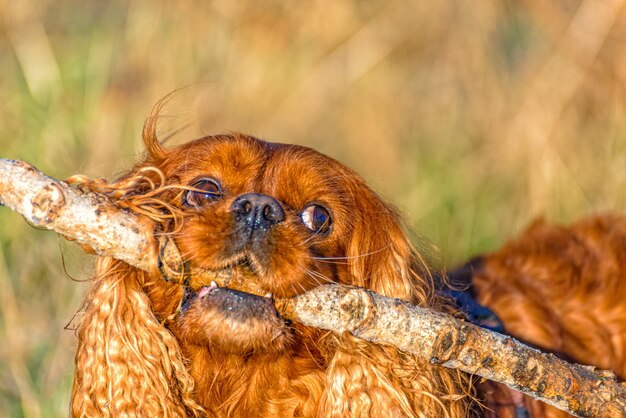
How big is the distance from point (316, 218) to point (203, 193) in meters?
0.38

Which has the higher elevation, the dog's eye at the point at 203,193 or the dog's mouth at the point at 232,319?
the dog's eye at the point at 203,193

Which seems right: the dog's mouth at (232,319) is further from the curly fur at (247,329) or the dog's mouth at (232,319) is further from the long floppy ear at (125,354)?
the long floppy ear at (125,354)

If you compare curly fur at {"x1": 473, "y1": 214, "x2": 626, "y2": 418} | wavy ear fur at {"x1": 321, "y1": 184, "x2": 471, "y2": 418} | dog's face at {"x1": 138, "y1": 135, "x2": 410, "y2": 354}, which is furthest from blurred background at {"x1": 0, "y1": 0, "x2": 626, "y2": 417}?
wavy ear fur at {"x1": 321, "y1": 184, "x2": 471, "y2": 418}

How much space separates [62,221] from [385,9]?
5163mm

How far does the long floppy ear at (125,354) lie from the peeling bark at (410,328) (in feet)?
1.20

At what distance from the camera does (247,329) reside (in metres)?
2.81

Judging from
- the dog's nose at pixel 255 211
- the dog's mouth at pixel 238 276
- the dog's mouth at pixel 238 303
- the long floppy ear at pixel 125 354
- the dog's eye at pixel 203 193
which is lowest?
the long floppy ear at pixel 125 354

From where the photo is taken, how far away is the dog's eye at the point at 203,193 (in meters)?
3.04

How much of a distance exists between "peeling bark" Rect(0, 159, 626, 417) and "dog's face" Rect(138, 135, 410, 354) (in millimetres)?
64

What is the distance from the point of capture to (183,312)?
115 inches

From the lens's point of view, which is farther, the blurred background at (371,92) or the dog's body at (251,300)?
the blurred background at (371,92)

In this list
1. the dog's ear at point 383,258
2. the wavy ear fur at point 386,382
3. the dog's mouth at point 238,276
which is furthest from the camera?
the dog's ear at point 383,258

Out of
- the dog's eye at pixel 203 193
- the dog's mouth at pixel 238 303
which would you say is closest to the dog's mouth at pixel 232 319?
the dog's mouth at pixel 238 303

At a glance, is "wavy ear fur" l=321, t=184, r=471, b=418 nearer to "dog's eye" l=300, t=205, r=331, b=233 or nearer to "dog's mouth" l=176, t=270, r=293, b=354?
"dog's eye" l=300, t=205, r=331, b=233
